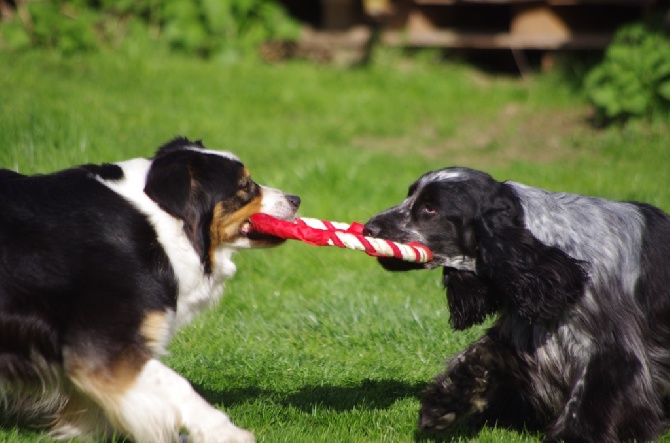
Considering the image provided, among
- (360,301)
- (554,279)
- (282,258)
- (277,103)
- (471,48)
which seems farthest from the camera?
(471,48)

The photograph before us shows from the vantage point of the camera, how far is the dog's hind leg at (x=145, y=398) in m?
3.53

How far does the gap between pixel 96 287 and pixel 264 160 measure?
202 inches

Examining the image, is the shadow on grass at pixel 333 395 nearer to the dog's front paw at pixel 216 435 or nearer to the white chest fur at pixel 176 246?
the white chest fur at pixel 176 246

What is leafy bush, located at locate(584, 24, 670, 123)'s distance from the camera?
9367mm

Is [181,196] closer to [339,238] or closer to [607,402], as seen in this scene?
[339,238]

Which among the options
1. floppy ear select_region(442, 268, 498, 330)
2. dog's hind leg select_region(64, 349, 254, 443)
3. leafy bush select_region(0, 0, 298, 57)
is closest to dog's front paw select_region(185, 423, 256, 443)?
dog's hind leg select_region(64, 349, 254, 443)

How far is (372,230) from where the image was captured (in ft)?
14.3

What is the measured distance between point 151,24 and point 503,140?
4884 mm

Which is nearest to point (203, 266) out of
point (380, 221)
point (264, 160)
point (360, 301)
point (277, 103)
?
point (380, 221)

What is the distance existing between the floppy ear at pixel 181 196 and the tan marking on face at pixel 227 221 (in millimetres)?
62

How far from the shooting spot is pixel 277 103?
10695mm

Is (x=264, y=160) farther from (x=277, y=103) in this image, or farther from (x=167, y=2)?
(x=167, y=2)

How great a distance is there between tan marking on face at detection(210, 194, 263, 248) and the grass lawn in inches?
34.8

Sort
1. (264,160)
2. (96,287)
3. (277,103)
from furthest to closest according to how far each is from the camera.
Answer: (277,103) → (264,160) → (96,287)
